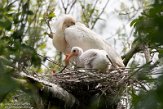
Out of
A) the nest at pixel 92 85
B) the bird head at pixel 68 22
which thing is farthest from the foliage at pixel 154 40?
the bird head at pixel 68 22

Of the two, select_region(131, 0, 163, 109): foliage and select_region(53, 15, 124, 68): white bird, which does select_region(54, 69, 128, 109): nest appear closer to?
select_region(53, 15, 124, 68): white bird

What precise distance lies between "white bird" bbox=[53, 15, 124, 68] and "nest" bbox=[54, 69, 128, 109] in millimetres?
1870

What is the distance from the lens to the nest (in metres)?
4.37

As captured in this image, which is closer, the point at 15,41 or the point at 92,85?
the point at 15,41

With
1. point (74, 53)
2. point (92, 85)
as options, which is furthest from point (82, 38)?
point (92, 85)

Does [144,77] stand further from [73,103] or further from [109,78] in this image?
[109,78]

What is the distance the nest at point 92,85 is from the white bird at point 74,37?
6.13 feet

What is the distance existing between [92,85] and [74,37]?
7.85ft

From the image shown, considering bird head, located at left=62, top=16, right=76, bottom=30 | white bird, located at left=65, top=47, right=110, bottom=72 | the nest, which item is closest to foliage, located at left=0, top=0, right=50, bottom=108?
the nest

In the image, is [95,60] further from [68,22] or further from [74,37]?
[68,22]

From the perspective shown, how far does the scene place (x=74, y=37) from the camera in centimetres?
690

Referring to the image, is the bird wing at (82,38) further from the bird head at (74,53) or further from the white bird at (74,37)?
the bird head at (74,53)

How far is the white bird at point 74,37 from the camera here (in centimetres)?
688

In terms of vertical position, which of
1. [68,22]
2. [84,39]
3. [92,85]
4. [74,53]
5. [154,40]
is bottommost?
[154,40]
